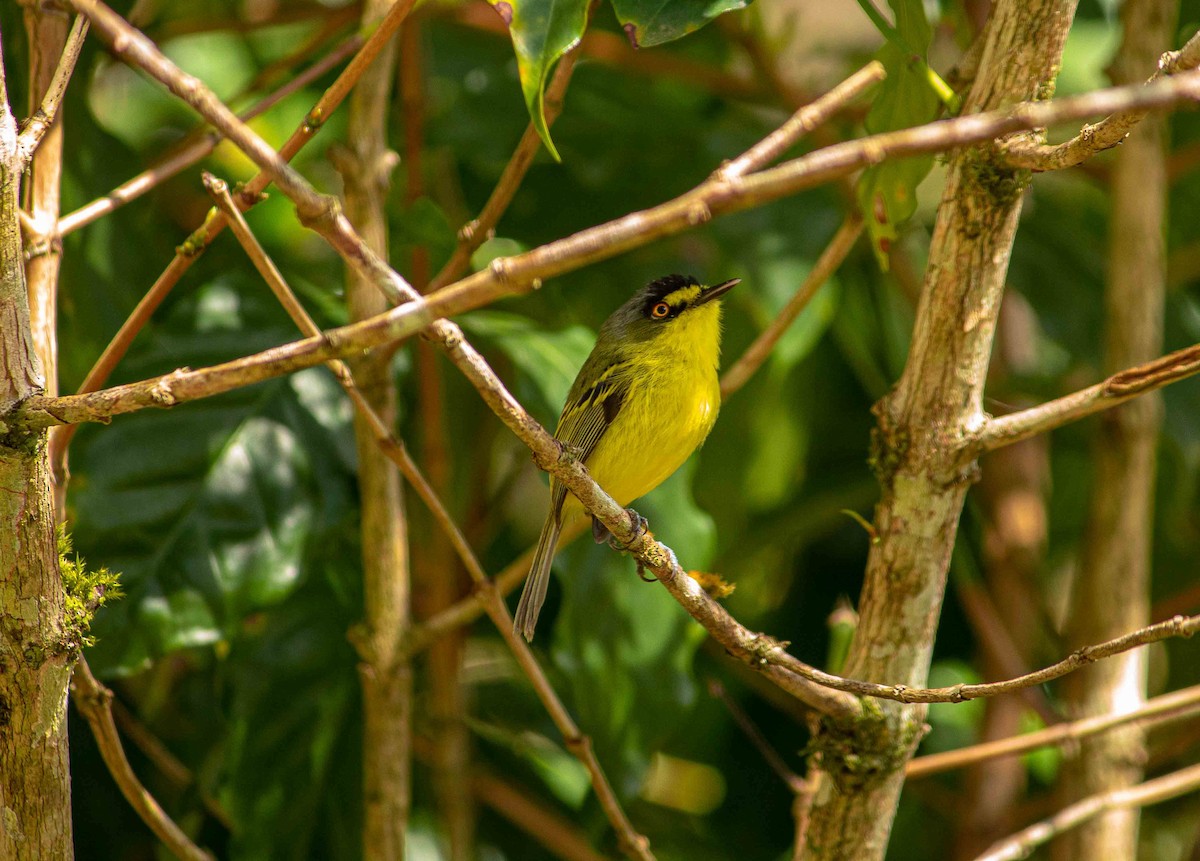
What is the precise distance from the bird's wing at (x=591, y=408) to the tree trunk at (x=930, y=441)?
926 mm

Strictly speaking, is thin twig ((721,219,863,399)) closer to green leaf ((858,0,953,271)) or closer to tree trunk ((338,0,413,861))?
green leaf ((858,0,953,271))

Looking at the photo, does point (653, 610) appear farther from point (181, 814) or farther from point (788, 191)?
point (788, 191)

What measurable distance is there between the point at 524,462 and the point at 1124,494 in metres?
1.49

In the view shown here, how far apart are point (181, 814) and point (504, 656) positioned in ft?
3.40

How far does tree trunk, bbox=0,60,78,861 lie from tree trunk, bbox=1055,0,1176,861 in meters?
2.14

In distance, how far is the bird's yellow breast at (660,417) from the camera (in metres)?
2.56

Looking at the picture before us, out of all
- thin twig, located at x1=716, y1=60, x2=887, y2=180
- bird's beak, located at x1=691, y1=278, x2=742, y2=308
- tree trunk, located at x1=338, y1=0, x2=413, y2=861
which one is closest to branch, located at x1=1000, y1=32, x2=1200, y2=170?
thin twig, located at x1=716, y1=60, x2=887, y2=180

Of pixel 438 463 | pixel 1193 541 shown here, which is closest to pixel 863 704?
pixel 438 463

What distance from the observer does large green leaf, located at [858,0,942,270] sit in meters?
1.84

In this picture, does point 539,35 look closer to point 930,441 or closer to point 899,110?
point 899,110

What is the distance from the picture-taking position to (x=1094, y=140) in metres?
1.47

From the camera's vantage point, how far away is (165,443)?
7.82ft

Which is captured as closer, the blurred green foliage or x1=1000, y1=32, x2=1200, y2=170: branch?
x1=1000, y1=32, x2=1200, y2=170: branch

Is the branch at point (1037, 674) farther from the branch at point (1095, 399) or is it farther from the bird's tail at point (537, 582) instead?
the bird's tail at point (537, 582)
